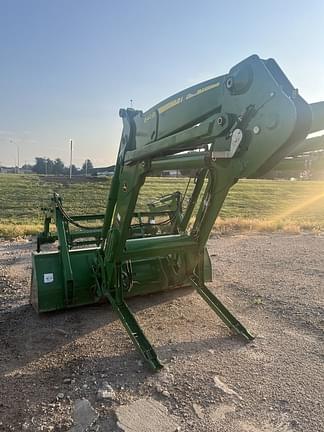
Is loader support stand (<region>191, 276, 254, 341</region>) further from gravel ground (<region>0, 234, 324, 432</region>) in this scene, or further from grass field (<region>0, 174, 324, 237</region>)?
grass field (<region>0, 174, 324, 237</region>)

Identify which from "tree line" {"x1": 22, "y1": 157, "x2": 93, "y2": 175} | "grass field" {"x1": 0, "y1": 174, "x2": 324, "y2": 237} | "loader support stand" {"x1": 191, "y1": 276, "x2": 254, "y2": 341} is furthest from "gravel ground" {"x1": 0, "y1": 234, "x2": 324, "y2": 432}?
"tree line" {"x1": 22, "y1": 157, "x2": 93, "y2": 175}

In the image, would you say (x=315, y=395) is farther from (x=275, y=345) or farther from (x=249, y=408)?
(x=275, y=345)

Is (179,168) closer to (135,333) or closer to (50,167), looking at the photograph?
(135,333)

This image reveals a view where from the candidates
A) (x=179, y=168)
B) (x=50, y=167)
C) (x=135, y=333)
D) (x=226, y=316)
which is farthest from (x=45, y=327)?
(x=50, y=167)

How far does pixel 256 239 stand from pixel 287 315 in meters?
6.04

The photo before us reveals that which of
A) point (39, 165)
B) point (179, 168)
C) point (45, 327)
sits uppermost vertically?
point (39, 165)

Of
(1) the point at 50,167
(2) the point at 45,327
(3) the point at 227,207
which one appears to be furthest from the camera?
(1) the point at 50,167

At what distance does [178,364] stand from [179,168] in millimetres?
1774

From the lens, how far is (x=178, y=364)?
362 centimetres

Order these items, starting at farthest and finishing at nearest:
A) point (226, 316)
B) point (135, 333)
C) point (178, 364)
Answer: point (226, 316) < point (135, 333) < point (178, 364)

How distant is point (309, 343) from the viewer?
4.09m

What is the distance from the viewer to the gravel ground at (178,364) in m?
2.89

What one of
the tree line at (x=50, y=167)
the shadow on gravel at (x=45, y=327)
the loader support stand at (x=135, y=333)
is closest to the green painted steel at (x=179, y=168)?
the loader support stand at (x=135, y=333)

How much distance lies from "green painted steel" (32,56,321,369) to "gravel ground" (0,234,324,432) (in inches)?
9.5
